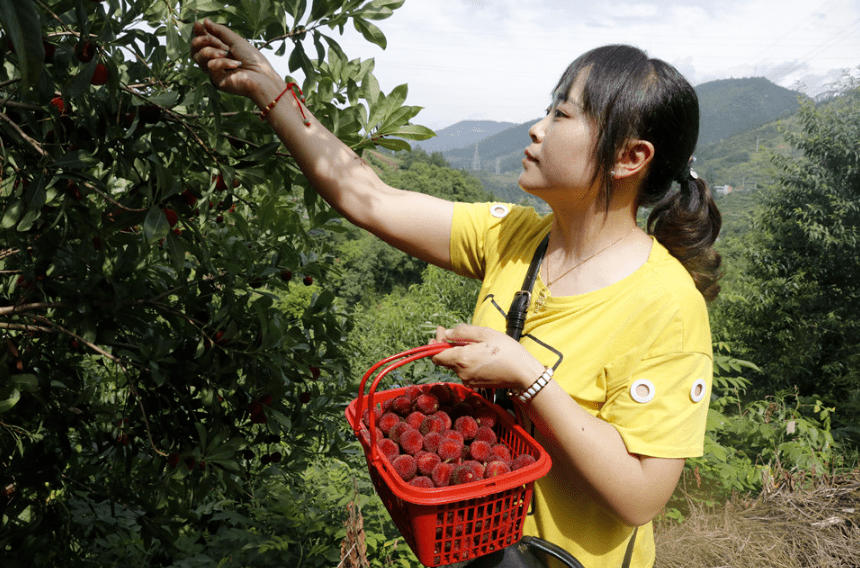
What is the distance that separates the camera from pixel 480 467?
103 cm

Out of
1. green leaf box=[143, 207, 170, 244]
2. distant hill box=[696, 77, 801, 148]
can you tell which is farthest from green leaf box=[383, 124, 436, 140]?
distant hill box=[696, 77, 801, 148]

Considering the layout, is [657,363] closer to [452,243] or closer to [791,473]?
[452,243]

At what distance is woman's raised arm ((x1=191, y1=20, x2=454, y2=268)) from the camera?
1250 mm

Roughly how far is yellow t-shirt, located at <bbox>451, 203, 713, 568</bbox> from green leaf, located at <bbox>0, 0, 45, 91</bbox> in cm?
94

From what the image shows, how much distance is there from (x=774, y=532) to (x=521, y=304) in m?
3.70

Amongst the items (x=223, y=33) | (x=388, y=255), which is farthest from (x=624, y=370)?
(x=388, y=255)

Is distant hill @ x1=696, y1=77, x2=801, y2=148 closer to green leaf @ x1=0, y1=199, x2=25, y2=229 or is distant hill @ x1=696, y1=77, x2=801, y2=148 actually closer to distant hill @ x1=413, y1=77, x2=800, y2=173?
distant hill @ x1=413, y1=77, x2=800, y2=173

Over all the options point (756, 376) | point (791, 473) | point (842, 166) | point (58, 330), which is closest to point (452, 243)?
point (58, 330)

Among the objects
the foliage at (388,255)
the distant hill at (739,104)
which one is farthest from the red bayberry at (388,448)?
the distant hill at (739,104)

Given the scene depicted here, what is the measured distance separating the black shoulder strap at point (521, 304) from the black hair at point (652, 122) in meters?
0.21

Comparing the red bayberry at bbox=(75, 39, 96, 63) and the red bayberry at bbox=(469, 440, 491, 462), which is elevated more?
the red bayberry at bbox=(75, 39, 96, 63)

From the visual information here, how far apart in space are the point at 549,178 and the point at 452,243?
14.6 inches

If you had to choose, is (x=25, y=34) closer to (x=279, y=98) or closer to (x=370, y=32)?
(x=279, y=98)

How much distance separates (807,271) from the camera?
63.8ft
